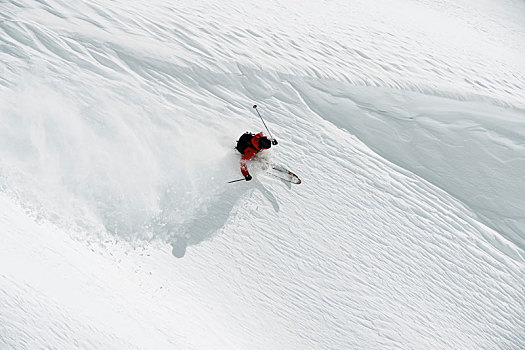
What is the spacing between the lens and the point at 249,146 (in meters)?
6.75

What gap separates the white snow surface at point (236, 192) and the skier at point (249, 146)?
46 cm

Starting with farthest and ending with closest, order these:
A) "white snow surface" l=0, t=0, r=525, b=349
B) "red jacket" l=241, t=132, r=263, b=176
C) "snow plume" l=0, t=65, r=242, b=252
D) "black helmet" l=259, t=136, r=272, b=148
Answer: "red jacket" l=241, t=132, r=263, b=176 → "black helmet" l=259, t=136, r=272, b=148 → "snow plume" l=0, t=65, r=242, b=252 → "white snow surface" l=0, t=0, r=525, b=349

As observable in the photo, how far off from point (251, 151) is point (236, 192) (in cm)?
104

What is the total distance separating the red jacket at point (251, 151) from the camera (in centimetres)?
662

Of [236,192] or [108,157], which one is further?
[236,192]

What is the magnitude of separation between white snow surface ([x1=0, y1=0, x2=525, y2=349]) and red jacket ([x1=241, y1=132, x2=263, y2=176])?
427mm

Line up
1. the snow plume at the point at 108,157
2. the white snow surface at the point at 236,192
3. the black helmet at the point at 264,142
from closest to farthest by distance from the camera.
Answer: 1. the white snow surface at the point at 236,192
2. the snow plume at the point at 108,157
3. the black helmet at the point at 264,142

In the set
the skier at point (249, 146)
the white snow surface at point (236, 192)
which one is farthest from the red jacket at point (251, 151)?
the white snow surface at point (236, 192)

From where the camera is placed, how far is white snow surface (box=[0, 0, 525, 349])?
5742 millimetres

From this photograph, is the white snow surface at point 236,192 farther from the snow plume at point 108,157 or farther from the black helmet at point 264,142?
the black helmet at point 264,142

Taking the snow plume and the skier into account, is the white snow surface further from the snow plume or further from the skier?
the skier

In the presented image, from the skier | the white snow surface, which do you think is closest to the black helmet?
the skier

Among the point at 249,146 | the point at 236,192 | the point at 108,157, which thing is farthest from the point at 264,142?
the point at 108,157

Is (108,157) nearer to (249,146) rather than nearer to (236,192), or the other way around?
(236,192)
